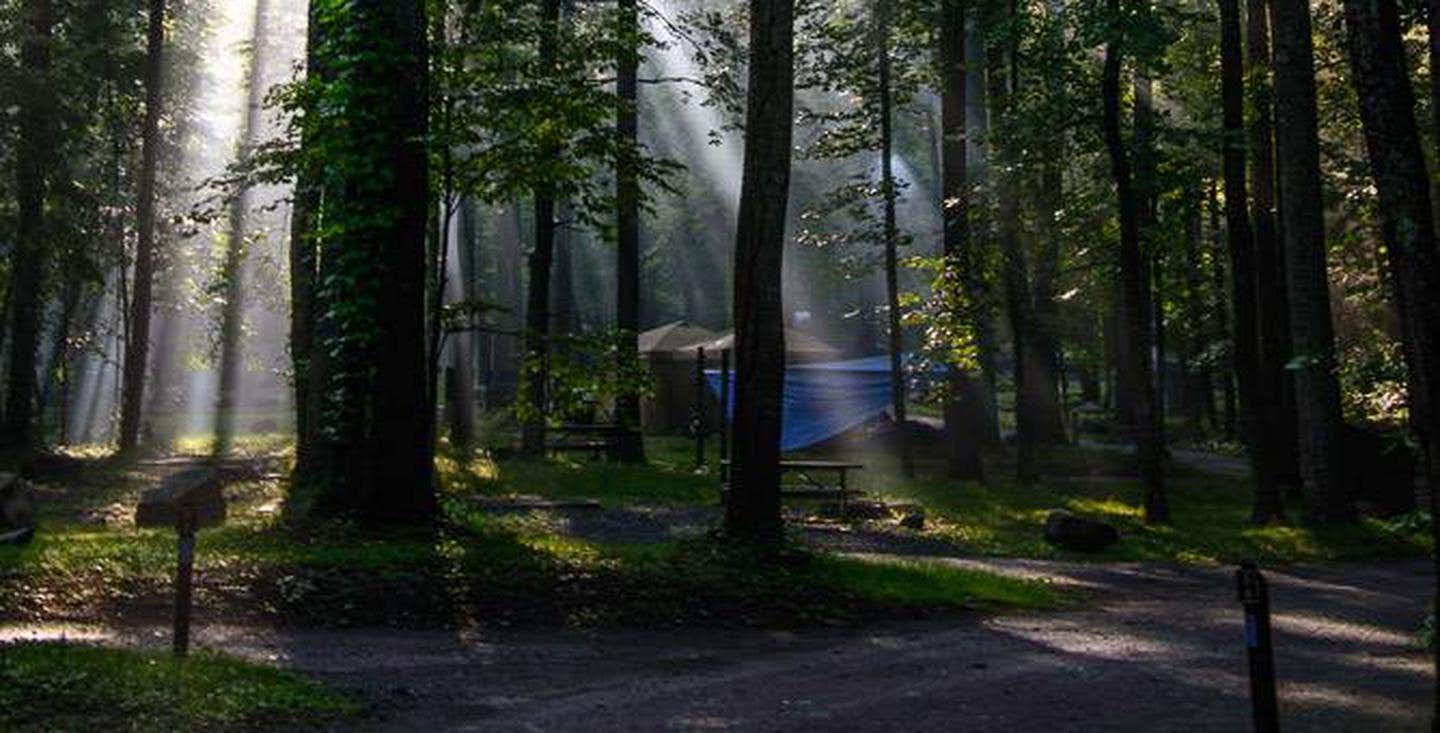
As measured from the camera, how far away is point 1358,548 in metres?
19.3

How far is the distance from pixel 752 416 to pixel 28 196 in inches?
752

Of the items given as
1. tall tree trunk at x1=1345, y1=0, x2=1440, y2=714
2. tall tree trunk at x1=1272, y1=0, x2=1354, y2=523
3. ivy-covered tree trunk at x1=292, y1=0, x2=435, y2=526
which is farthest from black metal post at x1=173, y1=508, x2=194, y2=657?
tall tree trunk at x1=1272, y1=0, x2=1354, y2=523

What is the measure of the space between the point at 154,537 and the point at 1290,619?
10450mm

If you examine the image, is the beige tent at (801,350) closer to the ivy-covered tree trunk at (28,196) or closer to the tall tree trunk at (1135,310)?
the ivy-covered tree trunk at (28,196)

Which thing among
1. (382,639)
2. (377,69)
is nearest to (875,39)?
(377,69)

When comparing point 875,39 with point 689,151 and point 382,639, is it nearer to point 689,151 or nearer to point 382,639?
point 382,639

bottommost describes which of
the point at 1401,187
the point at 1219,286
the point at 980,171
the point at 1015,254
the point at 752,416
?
the point at 752,416

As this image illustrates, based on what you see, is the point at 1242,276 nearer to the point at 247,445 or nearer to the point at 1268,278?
the point at 1268,278

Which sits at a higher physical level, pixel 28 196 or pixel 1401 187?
pixel 28 196

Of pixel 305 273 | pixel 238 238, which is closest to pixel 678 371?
pixel 238 238

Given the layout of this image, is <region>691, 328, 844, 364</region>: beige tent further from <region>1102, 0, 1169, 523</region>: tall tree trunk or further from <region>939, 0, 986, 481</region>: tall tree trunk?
<region>1102, 0, 1169, 523</region>: tall tree trunk

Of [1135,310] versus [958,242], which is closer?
[1135,310]

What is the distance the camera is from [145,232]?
31281 millimetres

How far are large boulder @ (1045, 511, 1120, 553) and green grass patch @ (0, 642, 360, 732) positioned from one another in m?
12.0
